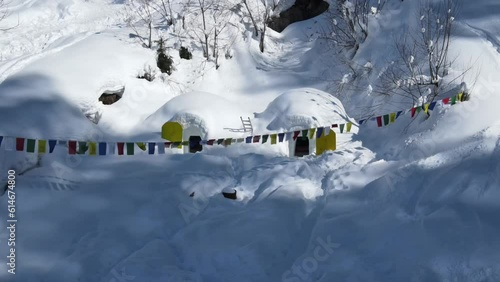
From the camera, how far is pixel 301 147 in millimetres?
17484

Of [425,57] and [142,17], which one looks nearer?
[425,57]

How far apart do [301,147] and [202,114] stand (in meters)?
2.74

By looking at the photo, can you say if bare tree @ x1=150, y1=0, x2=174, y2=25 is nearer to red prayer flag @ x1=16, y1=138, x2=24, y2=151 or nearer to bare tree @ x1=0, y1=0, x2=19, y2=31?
bare tree @ x1=0, y1=0, x2=19, y2=31

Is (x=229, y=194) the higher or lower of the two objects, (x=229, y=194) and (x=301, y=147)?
the lower

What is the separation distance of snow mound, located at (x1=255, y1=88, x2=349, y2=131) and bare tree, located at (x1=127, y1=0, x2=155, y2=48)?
600cm

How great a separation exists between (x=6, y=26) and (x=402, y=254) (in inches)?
674

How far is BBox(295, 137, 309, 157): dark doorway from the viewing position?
17422 millimetres

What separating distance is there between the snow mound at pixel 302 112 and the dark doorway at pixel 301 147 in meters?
0.62

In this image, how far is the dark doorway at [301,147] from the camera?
17422 millimetres

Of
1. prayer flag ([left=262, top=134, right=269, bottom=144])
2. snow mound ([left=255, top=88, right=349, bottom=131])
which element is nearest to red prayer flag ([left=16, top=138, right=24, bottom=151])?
prayer flag ([left=262, top=134, right=269, bottom=144])

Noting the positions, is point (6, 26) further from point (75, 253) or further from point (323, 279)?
point (323, 279)

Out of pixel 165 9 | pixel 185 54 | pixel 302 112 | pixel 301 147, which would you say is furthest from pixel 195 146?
pixel 165 9

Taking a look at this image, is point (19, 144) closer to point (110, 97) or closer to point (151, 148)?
point (151, 148)

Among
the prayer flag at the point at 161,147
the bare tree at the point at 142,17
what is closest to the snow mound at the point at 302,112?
the prayer flag at the point at 161,147
